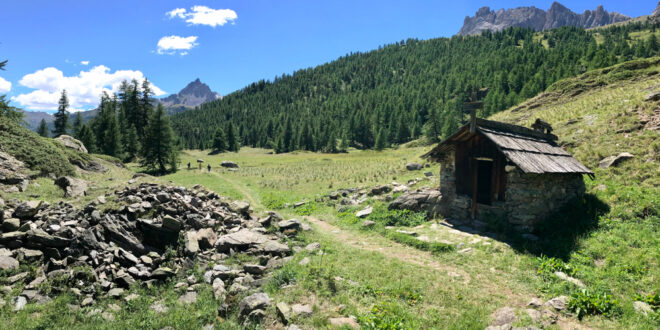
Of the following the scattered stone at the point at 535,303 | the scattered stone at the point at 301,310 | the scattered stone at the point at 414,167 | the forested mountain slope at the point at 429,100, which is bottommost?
the scattered stone at the point at 301,310

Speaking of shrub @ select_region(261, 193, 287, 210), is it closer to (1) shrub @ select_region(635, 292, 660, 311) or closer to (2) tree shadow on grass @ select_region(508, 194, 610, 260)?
(2) tree shadow on grass @ select_region(508, 194, 610, 260)

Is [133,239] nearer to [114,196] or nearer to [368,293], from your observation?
[114,196]

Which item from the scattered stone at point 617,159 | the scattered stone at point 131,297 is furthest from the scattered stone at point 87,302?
the scattered stone at point 617,159

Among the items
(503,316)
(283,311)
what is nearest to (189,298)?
(283,311)

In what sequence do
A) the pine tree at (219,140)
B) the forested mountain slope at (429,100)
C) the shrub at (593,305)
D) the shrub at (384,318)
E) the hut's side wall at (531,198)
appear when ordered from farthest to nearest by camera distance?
the forested mountain slope at (429,100), the pine tree at (219,140), the hut's side wall at (531,198), the shrub at (593,305), the shrub at (384,318)

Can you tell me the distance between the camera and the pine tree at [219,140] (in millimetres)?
94312

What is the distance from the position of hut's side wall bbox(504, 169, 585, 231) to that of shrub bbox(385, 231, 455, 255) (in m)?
3.66

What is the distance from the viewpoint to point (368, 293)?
25.3 feet

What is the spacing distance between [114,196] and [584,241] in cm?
1839

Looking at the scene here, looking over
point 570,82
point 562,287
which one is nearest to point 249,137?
point 570,82

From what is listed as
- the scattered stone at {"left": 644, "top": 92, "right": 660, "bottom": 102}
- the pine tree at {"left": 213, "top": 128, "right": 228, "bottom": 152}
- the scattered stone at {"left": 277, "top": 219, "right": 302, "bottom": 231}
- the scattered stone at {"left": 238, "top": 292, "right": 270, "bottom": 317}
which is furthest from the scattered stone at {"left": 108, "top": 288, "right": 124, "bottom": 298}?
the pine tree at {"left": 213, "top": 128, "right": 228, "bottom": 152}

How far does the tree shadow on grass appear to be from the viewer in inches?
394

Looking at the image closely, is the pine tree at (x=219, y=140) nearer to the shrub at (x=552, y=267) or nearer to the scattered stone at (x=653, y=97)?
the scattered stone at (x=653, y=97)

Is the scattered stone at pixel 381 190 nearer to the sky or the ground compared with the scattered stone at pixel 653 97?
nearer to the ground
